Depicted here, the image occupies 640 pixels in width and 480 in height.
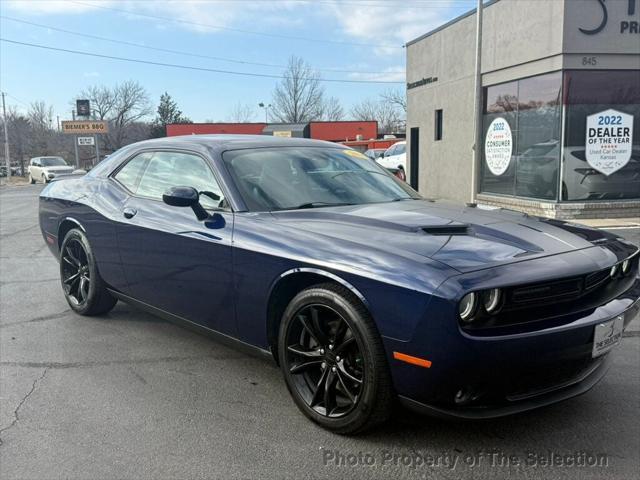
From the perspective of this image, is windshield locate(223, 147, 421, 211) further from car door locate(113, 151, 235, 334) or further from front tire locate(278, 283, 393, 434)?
front tire locate(278, 283, 393, 434)

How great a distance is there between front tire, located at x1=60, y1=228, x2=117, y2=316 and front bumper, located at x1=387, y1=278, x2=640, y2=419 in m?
3.14

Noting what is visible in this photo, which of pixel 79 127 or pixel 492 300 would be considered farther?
pixel 79 127

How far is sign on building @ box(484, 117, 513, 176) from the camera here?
45.4ft

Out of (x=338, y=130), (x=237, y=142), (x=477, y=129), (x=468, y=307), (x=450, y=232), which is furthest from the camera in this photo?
(x=338, y=130)

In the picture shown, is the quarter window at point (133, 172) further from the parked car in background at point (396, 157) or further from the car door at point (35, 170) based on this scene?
the car door at point (35, 170)

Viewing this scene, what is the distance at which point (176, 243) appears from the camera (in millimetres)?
3744

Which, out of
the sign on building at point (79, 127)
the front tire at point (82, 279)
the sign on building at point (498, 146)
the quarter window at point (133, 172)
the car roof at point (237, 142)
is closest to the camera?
the car roof at point (237, 142)

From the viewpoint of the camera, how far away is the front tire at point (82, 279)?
15.8 ft

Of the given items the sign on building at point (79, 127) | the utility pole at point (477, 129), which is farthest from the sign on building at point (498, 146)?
the sign on building at point (79, 127)

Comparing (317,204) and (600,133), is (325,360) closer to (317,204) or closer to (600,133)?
(317,204)

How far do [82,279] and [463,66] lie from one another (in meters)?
13.1

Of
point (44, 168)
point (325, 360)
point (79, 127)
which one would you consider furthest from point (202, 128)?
point (325, 360)

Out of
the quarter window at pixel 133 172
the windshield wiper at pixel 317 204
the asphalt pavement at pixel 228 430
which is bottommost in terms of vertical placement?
the asphalt pavement at pixel 228 430

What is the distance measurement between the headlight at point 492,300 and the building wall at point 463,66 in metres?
11.0
